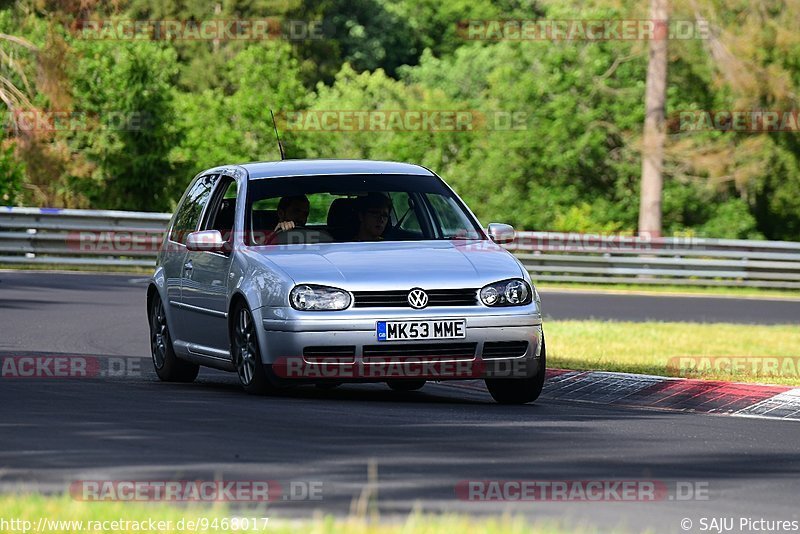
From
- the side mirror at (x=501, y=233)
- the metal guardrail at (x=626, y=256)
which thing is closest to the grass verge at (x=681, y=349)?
→ the side mirror at (x=501, y=233)

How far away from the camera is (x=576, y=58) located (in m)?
53.9

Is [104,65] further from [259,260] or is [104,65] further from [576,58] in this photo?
[259,260]

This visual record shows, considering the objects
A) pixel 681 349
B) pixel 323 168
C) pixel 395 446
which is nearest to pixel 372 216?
pixel 323 168

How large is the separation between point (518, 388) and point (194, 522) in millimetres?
5979

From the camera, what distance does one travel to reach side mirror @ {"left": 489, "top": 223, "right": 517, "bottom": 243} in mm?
12703

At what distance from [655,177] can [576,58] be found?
11675 millimetres

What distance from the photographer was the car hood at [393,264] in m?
11.4

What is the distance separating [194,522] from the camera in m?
6.38

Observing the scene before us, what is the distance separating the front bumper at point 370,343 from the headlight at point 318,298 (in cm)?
5

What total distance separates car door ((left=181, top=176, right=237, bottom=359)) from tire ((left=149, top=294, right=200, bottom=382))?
0.49 metres

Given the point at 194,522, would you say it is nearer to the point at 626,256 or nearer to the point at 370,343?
the point at 370,343

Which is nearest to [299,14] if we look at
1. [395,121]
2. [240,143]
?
[240,143]

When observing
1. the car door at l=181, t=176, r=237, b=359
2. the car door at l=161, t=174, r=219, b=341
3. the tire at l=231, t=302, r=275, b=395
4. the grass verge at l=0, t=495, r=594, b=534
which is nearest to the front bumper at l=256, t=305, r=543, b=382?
the tire at l=231, t=302, r=275, b=395

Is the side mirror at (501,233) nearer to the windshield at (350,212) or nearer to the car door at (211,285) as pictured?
the windshield at (350,212)
